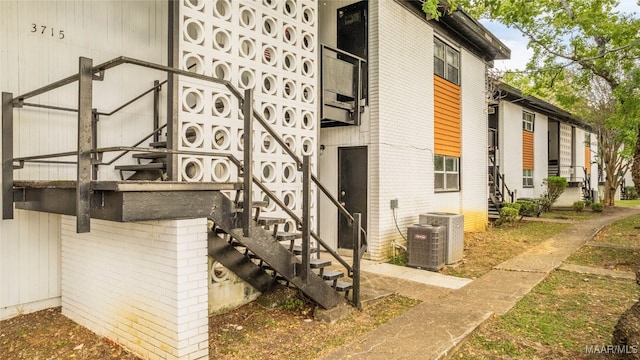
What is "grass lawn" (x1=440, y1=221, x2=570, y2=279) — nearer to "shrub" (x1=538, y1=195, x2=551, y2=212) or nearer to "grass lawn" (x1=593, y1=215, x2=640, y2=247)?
"grass lawn" (x1=593, y1=215, x2=640, y2=247)

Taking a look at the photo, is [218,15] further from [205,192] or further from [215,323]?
[215,323]

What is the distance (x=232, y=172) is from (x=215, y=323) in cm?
185

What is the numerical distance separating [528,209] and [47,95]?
1574 cm

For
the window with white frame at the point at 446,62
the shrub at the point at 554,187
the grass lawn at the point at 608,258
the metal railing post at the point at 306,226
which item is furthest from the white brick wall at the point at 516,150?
the metal railing post at the point at 306,226

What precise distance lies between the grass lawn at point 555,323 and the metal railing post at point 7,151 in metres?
4.93

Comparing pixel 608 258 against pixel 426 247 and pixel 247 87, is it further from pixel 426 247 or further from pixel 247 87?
pixel 247 87

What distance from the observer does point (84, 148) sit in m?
2.89

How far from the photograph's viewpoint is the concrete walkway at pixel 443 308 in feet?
12.5

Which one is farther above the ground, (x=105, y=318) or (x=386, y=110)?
(x=386, y=110)

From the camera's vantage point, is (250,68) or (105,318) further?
(250,68)

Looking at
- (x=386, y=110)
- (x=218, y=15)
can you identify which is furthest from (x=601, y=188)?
(x=218, y=15)

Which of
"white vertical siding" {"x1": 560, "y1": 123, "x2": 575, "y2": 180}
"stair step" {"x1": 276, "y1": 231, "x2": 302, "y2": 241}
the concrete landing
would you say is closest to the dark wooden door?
the concrete landing

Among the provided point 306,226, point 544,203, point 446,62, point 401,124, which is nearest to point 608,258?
point 401,124

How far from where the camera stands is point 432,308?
16.5 feet
